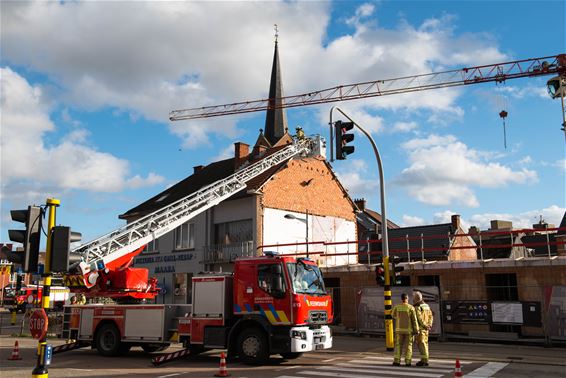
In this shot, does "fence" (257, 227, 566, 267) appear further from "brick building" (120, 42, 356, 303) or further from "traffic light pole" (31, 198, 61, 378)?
"traffic light pole" (31, 198, 61, 378)

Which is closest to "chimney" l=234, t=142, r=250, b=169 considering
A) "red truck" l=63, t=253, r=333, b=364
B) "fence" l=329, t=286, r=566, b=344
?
"fence" l=329, t=286, r=566, b=344

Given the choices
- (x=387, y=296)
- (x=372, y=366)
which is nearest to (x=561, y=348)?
(x=387, y=296)

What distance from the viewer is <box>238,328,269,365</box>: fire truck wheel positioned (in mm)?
12398

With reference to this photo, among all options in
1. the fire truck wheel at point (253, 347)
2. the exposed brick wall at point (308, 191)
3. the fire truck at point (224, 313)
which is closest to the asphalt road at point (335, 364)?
the fire truck wheel at point (253, 347)

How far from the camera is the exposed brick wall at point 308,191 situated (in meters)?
29.0

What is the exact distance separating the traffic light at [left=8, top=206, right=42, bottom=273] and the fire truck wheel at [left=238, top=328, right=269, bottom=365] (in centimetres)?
634

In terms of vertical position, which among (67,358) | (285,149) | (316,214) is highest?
(285,149)

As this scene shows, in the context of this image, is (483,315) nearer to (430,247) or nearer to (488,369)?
(488,369)

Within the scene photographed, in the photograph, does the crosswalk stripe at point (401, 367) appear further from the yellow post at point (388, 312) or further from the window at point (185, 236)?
the window at point (185, 236)

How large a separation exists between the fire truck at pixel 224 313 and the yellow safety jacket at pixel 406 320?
216cm

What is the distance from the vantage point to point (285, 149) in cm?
3123

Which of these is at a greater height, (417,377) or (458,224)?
(458,224)

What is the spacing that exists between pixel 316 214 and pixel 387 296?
1676cm

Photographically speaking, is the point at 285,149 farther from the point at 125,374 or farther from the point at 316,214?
the point at 125,374
